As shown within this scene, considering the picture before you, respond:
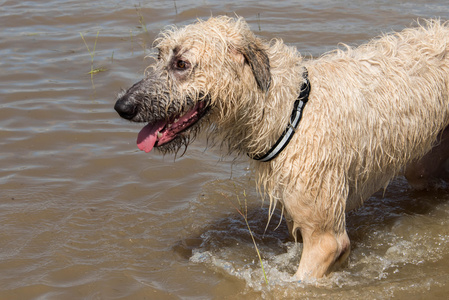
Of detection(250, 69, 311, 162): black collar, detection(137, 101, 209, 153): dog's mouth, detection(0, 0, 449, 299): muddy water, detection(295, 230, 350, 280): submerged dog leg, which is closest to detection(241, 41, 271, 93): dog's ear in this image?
detection(250, 69, 311, 162): black collar

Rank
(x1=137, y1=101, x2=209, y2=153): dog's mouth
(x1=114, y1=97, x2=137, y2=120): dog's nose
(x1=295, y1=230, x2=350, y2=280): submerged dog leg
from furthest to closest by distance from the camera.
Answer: (x1=295, y1=230, x2=350, y2=280): submerged dog leg
(x1=137, y1=101, x2=209, y2=153): dog's mouth
(x1=114, y1=97, x2=137, y2=120): dog's nose

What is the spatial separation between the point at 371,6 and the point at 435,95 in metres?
6.38

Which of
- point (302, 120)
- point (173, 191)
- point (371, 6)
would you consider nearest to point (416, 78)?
point (302, 120)

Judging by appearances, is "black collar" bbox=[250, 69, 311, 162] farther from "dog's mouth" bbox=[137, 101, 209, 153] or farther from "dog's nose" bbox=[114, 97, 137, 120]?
"dog's nose" bbox=[114, 97, 137, 120]

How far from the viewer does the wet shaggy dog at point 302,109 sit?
13.6 ft

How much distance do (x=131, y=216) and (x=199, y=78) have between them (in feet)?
7.23

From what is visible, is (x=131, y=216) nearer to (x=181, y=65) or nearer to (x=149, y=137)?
(x=149, y=137)

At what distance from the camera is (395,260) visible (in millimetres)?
5250

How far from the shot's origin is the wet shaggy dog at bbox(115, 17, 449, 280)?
4137 millimetres

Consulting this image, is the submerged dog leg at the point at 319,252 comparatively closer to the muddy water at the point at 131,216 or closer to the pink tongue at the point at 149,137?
the muddy water at the point at 131,216

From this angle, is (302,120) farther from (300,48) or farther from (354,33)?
(354,33)

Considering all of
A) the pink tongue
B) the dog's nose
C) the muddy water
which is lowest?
the muddy water

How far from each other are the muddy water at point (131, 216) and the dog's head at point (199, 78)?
991 mm

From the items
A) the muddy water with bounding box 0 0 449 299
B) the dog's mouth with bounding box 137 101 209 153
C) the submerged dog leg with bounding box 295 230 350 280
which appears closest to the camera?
the dog's mouth with bounding box 137 101 209 153
